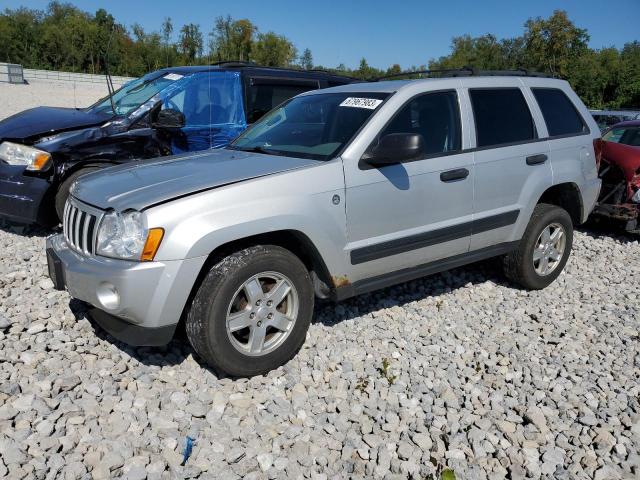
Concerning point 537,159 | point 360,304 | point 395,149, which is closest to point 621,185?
point 537,159

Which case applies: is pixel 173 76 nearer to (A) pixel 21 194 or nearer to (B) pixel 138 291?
(A) pixel 21 194

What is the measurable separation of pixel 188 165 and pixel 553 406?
2703 millimetres

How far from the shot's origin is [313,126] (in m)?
4.19

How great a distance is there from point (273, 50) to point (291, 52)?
732cm

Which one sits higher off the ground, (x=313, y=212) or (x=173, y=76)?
(x=173, y=76)

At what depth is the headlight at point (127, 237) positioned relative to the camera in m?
2.97

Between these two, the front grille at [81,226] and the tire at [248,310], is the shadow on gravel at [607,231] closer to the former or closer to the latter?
the tire at [248,310]

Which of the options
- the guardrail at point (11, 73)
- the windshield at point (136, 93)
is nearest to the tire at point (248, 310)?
the windshield at point (136, 93)

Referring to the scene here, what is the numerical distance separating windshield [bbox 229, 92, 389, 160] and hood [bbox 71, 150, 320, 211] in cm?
20

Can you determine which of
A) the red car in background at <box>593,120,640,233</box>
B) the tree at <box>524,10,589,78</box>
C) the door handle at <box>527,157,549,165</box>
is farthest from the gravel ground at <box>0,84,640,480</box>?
the tree at <box>524,10,589,78</box>

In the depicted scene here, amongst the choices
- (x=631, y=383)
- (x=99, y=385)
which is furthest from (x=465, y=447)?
(x=99, y=385)

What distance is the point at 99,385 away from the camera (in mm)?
3252

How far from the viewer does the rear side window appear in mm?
4914

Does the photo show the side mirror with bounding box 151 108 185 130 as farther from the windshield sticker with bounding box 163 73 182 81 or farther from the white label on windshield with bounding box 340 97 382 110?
the white label on windshield with bounding box 340 97 382 110
